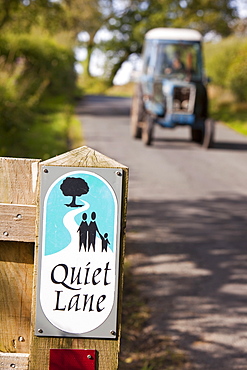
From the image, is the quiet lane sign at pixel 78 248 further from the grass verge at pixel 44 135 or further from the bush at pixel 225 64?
the bush at pixel 225 64

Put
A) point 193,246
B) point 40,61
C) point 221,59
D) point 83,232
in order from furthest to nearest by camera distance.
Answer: point 221,59
point 40,61
point 193,246
point 83,232

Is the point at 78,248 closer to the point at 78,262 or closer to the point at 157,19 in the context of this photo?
the point at 78,262

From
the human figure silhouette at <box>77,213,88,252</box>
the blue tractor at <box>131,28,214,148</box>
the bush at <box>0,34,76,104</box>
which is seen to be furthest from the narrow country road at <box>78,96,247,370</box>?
the bush at <box>0,34,76,104</box>

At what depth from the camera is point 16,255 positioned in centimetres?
226

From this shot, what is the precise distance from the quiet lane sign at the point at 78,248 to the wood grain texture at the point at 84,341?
0.8 inches

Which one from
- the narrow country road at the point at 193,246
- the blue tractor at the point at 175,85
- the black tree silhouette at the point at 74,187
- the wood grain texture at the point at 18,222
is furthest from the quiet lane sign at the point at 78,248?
the blue tractor at the point at 175,85

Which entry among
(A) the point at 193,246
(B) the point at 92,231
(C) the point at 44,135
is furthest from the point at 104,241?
(C) the point at 44,135

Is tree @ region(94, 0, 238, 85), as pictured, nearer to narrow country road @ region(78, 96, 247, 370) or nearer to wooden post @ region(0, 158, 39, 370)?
narrow country road @ region(78, 96, 247, 370)

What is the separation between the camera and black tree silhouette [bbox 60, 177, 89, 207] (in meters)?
2.06

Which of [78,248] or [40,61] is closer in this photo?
[78,248]

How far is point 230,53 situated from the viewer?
26312mm

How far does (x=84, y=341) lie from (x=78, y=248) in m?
0.31

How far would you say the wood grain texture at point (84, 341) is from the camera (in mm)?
2082

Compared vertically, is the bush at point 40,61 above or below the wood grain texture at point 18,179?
above
